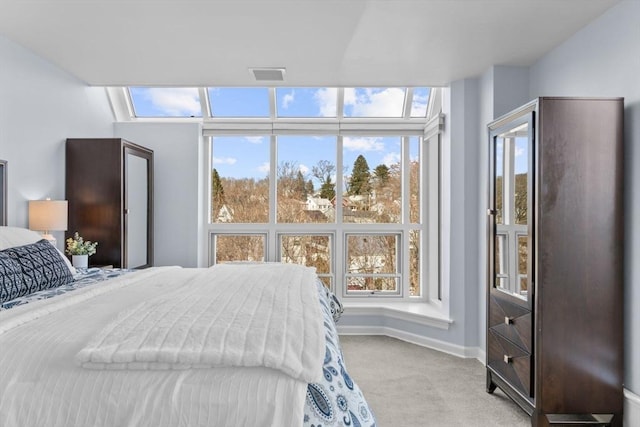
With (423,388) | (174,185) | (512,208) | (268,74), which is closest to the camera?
(512,208)

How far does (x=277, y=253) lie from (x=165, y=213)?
1.24 meters

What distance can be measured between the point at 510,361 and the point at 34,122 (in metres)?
3.77

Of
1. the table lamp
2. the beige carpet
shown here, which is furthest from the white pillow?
the beige carpet

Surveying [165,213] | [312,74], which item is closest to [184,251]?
[165,213]

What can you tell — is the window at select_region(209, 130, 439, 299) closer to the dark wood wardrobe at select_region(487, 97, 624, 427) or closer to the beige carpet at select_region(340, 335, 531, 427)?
the beige carpet at select_region(340, 335, 531, 427)

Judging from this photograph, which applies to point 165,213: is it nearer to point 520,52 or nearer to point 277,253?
point 277,253

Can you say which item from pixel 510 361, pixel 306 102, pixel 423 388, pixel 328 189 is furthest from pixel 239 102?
pixel 510 361

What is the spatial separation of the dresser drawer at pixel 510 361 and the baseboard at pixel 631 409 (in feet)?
1.60

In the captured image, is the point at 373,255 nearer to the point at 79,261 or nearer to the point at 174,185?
the point at 174,185

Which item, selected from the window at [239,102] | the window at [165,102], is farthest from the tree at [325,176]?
the window at [165,102]

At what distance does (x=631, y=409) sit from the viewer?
2.47 m

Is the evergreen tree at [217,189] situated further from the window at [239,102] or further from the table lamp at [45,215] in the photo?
the table lamp at [45,215]

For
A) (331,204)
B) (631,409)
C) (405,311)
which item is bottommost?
(631,409)

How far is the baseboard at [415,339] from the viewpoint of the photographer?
13.0 ft
